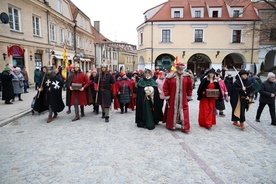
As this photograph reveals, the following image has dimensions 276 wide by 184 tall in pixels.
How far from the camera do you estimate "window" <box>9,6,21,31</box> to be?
1538 centimetres

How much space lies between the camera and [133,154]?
4.45 metres

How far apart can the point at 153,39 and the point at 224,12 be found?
36.0ft

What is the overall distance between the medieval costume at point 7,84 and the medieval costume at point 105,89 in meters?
5.18

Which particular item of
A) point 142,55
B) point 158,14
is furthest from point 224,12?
point 142,55

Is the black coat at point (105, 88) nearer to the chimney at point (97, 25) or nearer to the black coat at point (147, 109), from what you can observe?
the black coat at point (147, 109)

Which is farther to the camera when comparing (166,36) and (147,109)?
(166,36)

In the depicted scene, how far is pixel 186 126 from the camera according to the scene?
5973 millimetres

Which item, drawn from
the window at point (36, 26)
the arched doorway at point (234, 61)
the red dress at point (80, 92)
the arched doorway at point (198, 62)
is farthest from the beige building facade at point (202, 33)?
the red dress at point (80, 92)

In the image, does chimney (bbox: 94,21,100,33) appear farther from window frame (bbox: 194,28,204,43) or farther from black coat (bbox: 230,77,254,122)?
black coat (bbox: 230,77,254,122)

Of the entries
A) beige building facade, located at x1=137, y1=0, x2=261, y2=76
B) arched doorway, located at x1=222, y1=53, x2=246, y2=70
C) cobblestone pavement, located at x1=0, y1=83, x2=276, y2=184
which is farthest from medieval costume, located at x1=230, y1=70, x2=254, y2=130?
arched doorway, located at x1=222, y1=53, x2=246, y2=70

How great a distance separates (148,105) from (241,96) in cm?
282

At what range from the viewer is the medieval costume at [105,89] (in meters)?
7.25

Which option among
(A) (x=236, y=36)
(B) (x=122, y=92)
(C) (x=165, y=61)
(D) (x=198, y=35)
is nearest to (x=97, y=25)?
(C) (x=165, y=61)

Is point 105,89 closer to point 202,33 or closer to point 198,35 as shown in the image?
point 198,35
